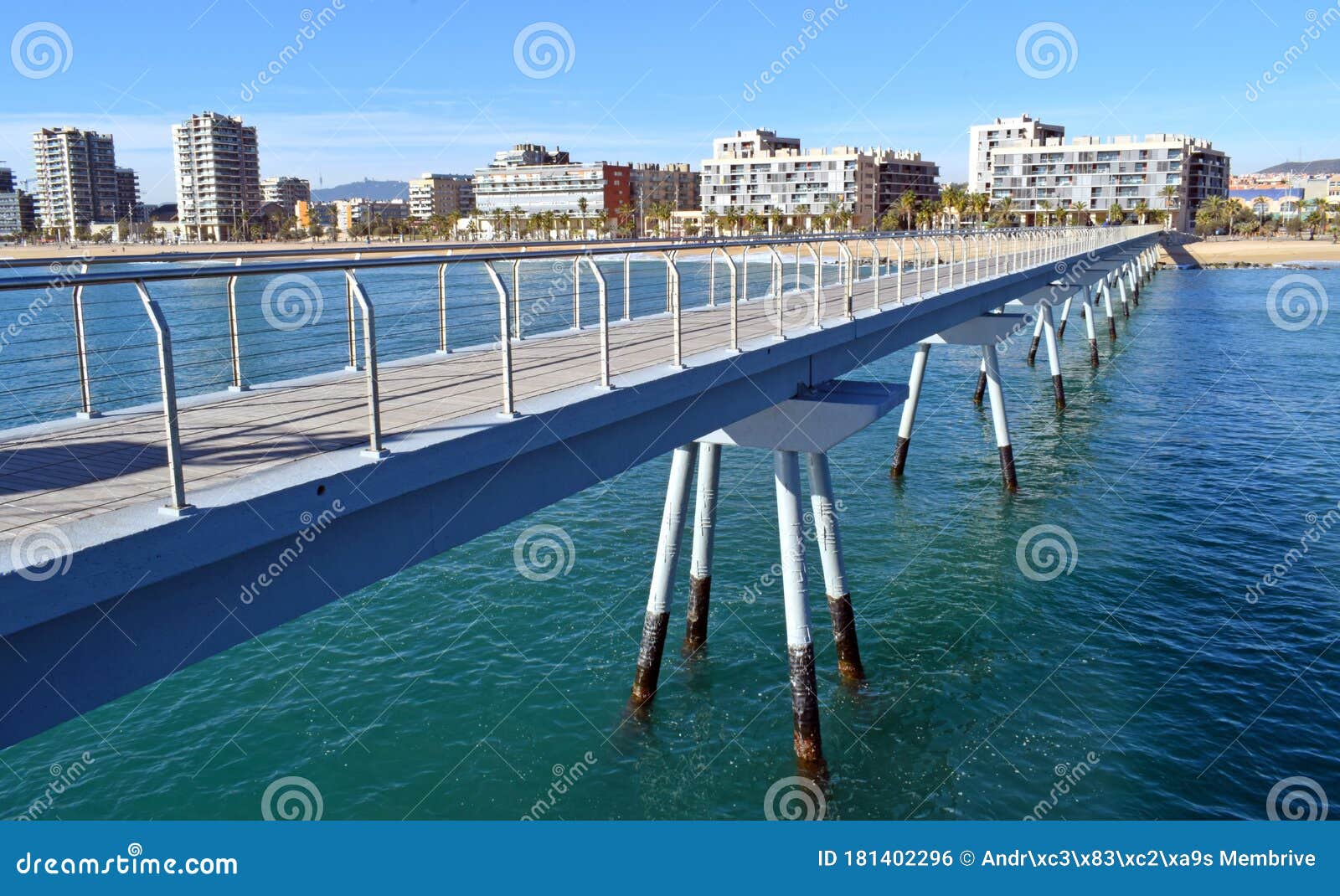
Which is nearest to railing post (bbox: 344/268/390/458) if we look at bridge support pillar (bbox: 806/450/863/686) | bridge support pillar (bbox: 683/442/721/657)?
bridge support pillar (bbox: 683/442/721/657)

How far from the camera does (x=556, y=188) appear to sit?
163625 mm

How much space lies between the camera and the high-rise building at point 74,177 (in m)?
128

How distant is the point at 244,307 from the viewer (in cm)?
6072

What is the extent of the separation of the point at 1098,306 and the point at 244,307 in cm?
5334

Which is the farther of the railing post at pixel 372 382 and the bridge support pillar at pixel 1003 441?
the bridge support pillar at pixel 1003 441

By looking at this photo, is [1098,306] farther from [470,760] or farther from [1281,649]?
[470,760]

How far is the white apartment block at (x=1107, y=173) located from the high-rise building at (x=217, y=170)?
112 m

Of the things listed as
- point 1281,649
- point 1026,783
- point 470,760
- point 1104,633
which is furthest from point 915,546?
point 470,760

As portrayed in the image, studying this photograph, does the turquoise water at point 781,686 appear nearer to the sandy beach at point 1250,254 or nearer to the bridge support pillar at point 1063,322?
the bridge support pillar at point 1063,322

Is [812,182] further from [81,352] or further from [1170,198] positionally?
[81,352]

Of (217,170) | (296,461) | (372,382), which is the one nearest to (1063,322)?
(372,382)

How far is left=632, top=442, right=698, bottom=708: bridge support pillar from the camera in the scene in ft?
40.8

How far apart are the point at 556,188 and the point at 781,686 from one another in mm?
158720

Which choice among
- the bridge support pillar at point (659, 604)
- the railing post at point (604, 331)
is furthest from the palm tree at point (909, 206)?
the railing post at point (604, 331)
